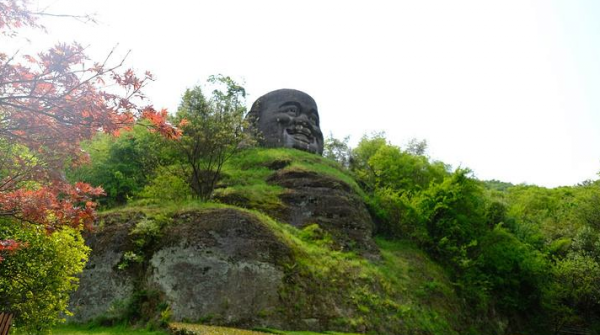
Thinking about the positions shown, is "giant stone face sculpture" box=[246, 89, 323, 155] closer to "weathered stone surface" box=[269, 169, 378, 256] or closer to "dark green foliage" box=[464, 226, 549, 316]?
"weathered stone surface" box=[269, 169, 378, 256]

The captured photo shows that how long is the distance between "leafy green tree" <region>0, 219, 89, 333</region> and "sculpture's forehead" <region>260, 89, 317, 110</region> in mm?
21006

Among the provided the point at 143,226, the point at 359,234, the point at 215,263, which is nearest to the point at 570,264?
the point at 359,234

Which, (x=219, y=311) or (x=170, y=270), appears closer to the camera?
(x=219, y=311)

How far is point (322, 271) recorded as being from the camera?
45.6ft

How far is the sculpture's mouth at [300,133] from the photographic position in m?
28.0

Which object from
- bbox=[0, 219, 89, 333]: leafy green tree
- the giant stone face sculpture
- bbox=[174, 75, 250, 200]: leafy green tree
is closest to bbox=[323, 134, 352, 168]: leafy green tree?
the giant stone face sculpture

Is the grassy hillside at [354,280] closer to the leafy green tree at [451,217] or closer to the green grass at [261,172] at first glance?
the green grass at [261,172]

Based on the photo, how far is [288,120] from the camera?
92.6 feet

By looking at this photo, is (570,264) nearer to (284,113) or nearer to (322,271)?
(322,271)

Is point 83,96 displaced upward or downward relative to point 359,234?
upward

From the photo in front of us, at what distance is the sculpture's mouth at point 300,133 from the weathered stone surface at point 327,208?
5983 mm

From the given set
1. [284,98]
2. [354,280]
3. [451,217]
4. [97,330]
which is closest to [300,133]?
[284,98]

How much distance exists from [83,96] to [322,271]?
10.0 metres

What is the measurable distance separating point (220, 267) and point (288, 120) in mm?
17007
